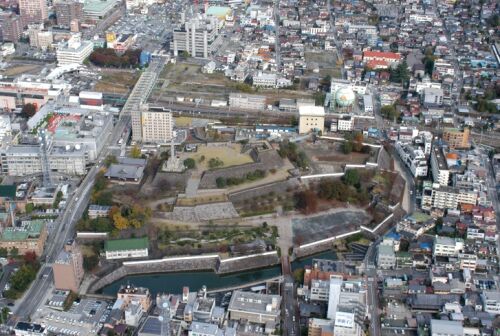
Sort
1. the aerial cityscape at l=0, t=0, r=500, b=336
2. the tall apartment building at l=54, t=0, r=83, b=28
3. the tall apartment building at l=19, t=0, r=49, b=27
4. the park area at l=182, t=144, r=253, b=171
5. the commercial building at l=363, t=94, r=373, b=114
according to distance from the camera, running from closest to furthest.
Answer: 1. the aerial cityscape at l=0, t=0, r=500, b=336
2. the park area at l=182, t=144, r=253, b=171
3. the commercial building at l=363, t=94, r=373, b=114
4. the tall apartment building at l=54, t=0, r=83, b=28
5. the tall apartment building at l=19, t=0, r=49, b=27

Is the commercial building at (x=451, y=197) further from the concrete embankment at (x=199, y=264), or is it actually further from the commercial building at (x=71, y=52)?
the commercial building at (x=71, y=52)

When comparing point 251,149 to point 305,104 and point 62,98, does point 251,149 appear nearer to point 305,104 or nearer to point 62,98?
point 305,104

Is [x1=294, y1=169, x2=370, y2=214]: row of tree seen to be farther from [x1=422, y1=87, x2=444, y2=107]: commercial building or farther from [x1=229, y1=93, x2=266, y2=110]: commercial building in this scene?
[x1=422, y1=87, x2=444, y2=107]: commercial building

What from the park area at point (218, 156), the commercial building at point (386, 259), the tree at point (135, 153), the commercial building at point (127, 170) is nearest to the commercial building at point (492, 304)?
the commercial building at point (386, 259)

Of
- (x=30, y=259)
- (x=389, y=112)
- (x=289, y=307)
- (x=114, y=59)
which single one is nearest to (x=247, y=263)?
(x=289, y=307)

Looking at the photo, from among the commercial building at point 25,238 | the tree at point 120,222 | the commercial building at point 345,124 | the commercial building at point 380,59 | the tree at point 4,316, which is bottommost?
the tree at point 4,316

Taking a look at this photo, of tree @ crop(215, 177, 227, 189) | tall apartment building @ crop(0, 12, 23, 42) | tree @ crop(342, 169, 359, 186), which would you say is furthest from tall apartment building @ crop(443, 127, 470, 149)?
tall apartment building @ crop(0, 12, 23, 42)
